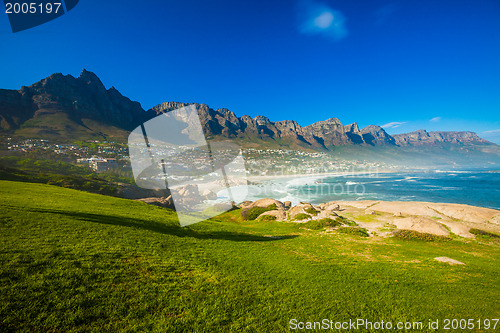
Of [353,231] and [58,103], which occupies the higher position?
[58,103]

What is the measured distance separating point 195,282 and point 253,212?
26241 mm

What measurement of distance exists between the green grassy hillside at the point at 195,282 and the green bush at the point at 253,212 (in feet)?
61.5

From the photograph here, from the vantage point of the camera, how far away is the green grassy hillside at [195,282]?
532 centimetres

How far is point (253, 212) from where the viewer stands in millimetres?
33719

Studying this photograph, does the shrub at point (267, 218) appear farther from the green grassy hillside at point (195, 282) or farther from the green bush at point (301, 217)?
the green grassy hillside at point (195, 282)

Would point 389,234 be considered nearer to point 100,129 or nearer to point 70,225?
point 70,225

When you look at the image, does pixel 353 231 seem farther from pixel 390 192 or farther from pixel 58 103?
pixel 58 103

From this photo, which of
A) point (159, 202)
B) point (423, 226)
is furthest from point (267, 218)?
point (159, 202)

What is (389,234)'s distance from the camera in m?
19.8

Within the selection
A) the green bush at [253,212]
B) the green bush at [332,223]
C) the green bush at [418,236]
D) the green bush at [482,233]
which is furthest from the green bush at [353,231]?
the green bush at [253,212]

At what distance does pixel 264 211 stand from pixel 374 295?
26.0m

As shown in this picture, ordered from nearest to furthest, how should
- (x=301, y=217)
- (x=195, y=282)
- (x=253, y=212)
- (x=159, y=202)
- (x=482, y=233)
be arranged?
1. (x=195, y=282)
2. (x=482, y=233)
3. (x=301, y=217)
4. (x=253, y=212)
5. (x=159, y=202)

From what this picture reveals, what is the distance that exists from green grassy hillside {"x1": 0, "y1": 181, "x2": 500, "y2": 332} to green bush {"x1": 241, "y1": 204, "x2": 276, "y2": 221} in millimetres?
18747

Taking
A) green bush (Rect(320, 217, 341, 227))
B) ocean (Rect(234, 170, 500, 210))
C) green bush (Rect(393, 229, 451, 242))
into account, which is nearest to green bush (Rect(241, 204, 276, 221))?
green bush (Rect(320, 217, 341, 227))
